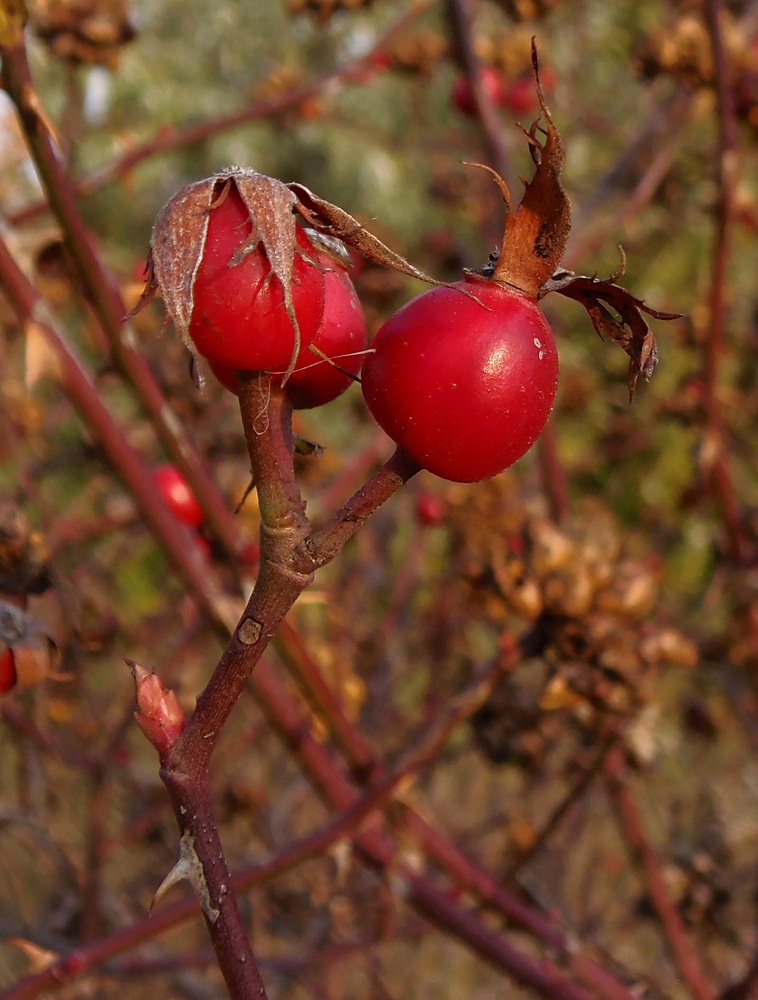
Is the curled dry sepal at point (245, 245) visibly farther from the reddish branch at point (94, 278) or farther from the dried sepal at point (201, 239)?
the reddish branch at point (94, 278)

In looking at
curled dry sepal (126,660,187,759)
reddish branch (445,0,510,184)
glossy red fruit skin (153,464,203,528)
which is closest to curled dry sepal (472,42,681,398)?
curled dry sepal (126,660,187,759)

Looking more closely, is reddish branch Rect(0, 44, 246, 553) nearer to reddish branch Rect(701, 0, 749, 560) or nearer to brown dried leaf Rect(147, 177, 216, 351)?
brown dried leaf Rect(147, 177, 216, 351)

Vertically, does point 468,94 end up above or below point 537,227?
below

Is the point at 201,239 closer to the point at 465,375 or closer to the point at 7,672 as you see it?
the point at 465,375

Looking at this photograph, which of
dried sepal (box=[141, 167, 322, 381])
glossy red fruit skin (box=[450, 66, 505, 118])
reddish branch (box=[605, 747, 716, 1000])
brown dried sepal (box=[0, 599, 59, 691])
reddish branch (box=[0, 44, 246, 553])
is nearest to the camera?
dried sepal (box=[141, 167, 322, 381])

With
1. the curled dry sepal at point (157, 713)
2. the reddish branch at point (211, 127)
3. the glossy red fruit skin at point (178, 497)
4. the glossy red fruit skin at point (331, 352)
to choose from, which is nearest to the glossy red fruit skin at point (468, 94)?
the reddish branch at point (211, 127)

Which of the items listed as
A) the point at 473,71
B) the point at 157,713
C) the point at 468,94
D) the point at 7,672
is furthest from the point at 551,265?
the point at 468,94
